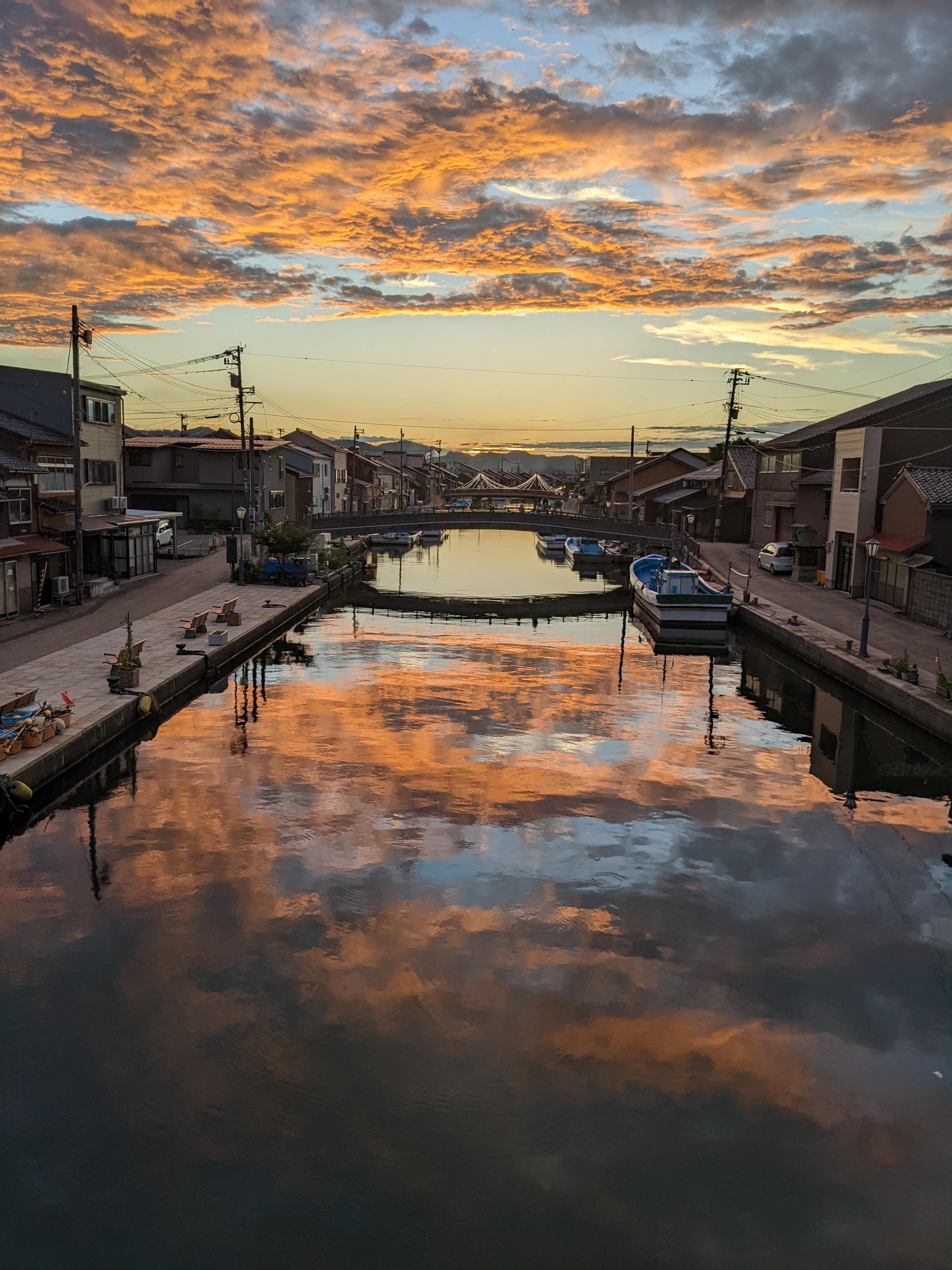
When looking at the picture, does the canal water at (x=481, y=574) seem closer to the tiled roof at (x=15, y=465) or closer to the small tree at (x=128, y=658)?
the tiled roof at (x=15, y=465)

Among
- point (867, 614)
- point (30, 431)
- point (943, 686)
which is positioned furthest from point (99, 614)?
point (943, 686)

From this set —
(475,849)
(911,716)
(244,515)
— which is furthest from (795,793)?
(244,515)

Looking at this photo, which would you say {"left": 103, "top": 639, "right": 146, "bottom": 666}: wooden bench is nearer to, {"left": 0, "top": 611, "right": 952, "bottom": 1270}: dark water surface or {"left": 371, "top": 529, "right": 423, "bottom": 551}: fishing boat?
{"left": 0, "top": 611, "right": 952, "bottom": 1270}: dark water surface

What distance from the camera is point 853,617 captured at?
1770 inches

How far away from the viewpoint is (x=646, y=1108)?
1074 centimetres

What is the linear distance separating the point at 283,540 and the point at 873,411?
37.6 m

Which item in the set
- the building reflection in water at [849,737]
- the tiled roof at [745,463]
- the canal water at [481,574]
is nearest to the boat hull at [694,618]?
the building reflection in water at [849,737]

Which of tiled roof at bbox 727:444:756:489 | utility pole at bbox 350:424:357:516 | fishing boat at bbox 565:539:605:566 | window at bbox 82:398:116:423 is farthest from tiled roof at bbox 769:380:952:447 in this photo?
utility pole at bbox 350:424:357:516

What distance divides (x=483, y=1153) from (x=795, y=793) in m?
15.4

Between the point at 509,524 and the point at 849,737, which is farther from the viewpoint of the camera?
the point at 509,524

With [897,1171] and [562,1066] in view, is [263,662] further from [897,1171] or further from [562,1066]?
[897,1171]

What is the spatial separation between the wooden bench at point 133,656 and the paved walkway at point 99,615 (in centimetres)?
225

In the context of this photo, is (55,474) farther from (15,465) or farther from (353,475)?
(353,475)

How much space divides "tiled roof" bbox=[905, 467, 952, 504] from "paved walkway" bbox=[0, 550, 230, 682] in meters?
36.6
